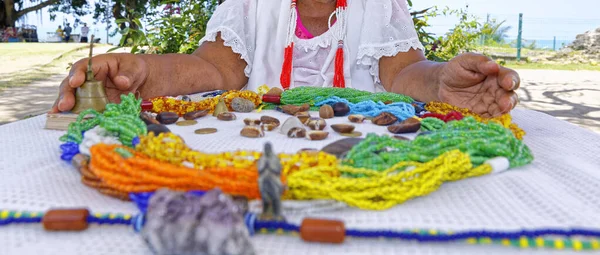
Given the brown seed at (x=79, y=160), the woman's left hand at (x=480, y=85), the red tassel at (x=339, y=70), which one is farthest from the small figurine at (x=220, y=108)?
the red tassel at (x=339, y=70)

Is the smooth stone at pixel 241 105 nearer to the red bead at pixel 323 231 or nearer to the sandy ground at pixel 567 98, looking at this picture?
the red bead at pixel 323 231

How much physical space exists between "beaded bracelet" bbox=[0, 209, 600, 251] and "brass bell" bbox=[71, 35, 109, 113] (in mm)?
559

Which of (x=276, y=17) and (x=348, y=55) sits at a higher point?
(x=276, y=17)

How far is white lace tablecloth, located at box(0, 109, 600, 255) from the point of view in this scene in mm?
570

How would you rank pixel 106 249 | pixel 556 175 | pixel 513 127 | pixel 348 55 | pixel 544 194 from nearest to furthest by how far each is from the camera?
pixel 106 249 → pixel 544 194 → pixel 556 175 → pixel 513 127 → pixel 348 55

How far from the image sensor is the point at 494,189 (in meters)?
0.73

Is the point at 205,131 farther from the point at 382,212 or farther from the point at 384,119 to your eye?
the point at 382,212

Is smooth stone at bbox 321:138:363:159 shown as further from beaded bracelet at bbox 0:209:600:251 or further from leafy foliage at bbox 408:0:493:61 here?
leafy foliage at bbox 408:0:493:61

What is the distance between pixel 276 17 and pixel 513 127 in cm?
117

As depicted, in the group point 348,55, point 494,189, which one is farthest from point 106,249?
point 348,55

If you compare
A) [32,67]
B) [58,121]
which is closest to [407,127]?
[58,121]

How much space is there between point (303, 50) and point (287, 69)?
112 mm

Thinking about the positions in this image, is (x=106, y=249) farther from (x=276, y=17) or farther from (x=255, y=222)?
(x=276, y=17)

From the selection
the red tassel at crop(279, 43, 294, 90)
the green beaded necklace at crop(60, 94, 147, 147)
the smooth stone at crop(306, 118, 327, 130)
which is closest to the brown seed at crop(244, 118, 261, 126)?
the smooth stone at crop(306, 118, 327, 130)
